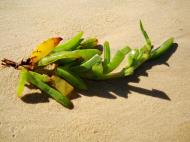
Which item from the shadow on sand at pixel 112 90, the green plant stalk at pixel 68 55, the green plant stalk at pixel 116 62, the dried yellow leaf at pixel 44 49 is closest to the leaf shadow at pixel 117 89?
the shadow on sand at pixel 112 90

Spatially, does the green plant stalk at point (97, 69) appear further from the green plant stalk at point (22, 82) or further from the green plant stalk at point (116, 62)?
the green plant stalk at point (22, 82)

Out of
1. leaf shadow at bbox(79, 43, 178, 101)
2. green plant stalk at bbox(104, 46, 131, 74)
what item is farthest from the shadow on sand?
green plant stalk at bbox(104, 46, 131, 74)

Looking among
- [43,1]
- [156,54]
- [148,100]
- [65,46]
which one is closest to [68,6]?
[43,1]

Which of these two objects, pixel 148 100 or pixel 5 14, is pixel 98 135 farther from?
pixel 5 14

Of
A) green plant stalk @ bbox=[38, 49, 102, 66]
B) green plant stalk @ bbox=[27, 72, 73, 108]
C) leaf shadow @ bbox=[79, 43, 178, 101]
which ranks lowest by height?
leaf shadow @ bbox=[79, 43, 178, 101]

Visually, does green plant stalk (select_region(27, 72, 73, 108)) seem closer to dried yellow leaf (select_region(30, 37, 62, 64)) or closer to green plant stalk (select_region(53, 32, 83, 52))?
dried yellow leaf (select_region(30, 37, 62, 64))

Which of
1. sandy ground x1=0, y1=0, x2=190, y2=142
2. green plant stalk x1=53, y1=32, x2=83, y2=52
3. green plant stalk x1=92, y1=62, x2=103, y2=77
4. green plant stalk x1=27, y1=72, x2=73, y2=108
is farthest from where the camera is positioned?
green plant stalk x1=53, y1=32, x2=83, y2=52
